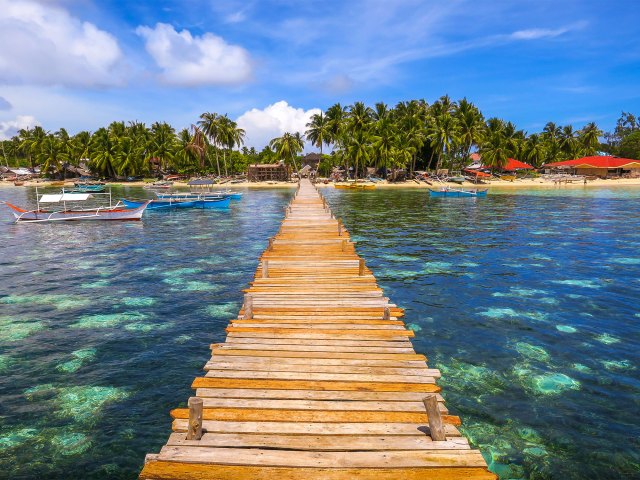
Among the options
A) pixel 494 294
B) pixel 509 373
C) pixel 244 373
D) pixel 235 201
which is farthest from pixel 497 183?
pixel 244 373

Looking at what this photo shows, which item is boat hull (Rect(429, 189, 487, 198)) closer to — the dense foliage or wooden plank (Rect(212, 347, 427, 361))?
the dense foliage

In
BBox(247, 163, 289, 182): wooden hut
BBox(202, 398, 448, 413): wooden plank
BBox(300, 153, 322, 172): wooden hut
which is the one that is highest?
BBox(300, 153, 322, 172): wooden hut

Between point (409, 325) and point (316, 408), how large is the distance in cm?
846

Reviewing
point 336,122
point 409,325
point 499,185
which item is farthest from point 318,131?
point 409,325

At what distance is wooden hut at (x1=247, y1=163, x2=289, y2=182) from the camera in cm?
10569

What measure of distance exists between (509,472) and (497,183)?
9218cm

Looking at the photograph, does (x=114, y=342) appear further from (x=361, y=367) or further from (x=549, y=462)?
(x=549, y=462)

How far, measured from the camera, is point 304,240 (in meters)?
20.8

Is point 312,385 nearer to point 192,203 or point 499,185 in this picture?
point 192,203

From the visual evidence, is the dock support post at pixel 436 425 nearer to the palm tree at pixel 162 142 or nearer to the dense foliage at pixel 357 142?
the dense foliage at pixel 357 142

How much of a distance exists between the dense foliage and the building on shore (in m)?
11.4

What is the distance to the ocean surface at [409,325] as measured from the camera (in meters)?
8.25

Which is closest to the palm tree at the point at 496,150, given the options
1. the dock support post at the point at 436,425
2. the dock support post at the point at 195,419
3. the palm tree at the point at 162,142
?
the palm tree at the point at 162,142

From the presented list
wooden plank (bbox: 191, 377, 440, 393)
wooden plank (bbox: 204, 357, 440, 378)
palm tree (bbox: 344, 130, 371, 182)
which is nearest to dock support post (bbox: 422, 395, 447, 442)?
wooden plank (bbox: 191, 377, 440, 393)
